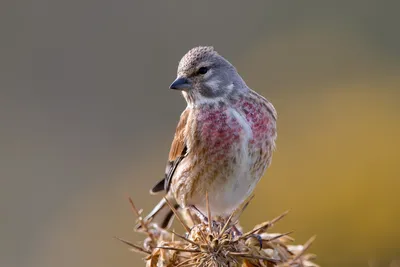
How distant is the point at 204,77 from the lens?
15.5 feet

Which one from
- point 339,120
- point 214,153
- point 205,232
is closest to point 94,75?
point 339,120

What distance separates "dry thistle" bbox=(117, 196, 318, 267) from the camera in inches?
117

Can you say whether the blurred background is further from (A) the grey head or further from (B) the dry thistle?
(B) the dry thistle

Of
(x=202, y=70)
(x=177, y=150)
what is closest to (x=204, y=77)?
(x=202, y=70)

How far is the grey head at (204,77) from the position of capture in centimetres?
463

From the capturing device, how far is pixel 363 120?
328 inches

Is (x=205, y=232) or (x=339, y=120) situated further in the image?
(x=339, y=120)

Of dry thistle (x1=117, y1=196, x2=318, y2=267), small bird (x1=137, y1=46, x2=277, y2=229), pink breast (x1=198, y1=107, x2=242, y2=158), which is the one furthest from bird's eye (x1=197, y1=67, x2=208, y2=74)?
dry thistle (x1=117, y1=196, x2=318, y2=267)

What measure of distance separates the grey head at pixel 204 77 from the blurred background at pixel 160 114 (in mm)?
1434

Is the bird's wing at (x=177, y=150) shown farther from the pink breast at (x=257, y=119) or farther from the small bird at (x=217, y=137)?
the pink breast at (x=257, y=119)

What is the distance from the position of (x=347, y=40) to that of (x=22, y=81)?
4952 mm

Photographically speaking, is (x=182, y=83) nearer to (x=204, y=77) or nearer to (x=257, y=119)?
(x=204, y=77)

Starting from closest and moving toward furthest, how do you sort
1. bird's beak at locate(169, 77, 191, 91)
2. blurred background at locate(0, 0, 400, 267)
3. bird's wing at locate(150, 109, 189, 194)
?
1. bird's beak at locate(169, 77, 191, 91)
2. bird's wing at locate(150, 109, 189, 194)
3. blurred background at locate(0, 0, 400, 267)

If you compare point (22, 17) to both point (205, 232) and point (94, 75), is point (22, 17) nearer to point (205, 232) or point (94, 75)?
point (94, 75)
